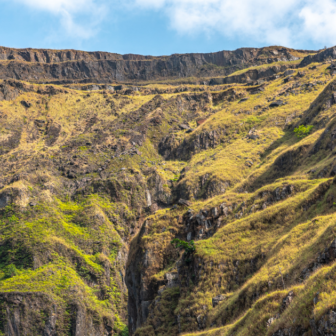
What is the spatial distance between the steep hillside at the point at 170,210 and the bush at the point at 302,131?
10.8 inches

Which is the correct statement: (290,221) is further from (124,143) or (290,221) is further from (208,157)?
(124,143)

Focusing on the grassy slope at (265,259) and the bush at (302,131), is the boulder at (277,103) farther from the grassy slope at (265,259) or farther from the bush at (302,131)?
the grassy slope at (265,259)

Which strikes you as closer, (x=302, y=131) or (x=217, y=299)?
(x=217, y=299)

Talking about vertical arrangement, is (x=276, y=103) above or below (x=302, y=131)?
above

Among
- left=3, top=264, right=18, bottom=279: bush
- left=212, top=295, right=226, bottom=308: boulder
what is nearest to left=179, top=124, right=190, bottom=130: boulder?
left=3, top=264, right=18, bottom=279: bush

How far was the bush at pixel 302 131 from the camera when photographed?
238 ft

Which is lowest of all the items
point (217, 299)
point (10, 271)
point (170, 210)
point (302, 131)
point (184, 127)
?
point (10, 271)

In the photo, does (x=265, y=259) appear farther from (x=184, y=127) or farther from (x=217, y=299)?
(x=184, y=127)

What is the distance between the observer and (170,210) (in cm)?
5606

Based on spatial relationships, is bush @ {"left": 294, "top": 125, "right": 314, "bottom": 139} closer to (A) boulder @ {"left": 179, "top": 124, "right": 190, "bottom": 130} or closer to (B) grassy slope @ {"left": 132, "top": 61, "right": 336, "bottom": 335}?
(B) grassy slope @ {"left": 132, "top": 61, "right": 336, "bottom": 335}

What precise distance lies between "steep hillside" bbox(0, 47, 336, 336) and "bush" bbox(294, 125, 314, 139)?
0.90 ft

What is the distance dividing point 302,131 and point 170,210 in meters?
38.0

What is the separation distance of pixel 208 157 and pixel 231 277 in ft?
216

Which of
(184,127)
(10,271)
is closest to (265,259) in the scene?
(10,271)
